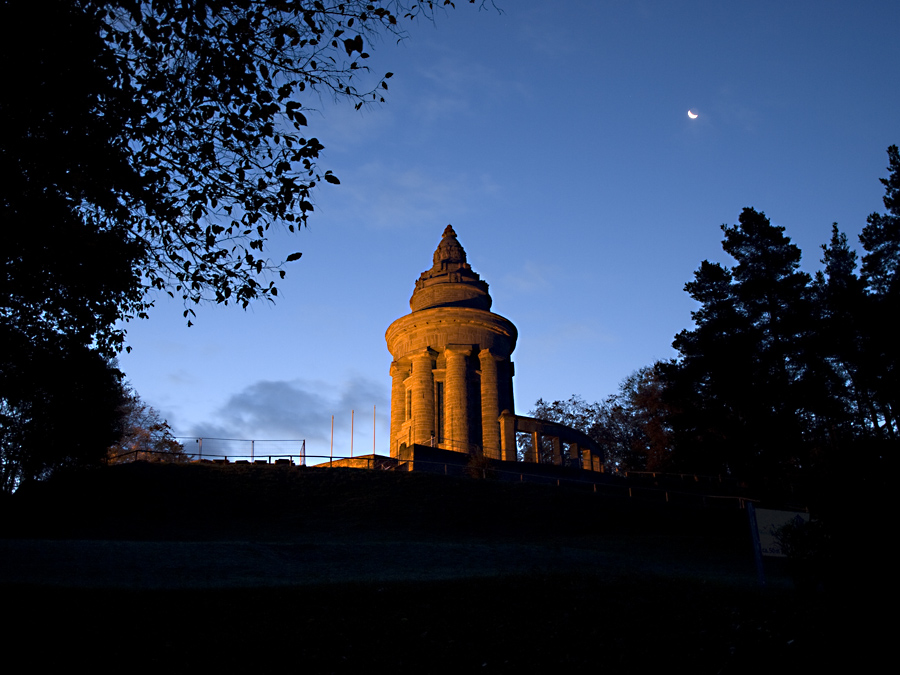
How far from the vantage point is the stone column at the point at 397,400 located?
48.2 meters

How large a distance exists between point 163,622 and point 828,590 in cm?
916

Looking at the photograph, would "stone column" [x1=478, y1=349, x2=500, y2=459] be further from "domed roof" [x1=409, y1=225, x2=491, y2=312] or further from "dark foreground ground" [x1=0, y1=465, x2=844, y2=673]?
"dark foreground ground" [x1=0, y1=465, x2=844, y2=673]

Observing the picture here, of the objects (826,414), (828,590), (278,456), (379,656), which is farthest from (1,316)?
(826,414)

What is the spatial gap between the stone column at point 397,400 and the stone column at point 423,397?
2.23m

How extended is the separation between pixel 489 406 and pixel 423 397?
4.29m

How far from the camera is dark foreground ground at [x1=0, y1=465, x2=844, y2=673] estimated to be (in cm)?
882

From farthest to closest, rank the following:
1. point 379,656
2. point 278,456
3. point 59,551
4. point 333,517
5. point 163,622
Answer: point 278,456 → point 333,517 → point 59,551 → point 163,622 → point 379,656

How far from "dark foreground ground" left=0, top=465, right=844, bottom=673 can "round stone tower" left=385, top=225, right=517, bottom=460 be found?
20123mm

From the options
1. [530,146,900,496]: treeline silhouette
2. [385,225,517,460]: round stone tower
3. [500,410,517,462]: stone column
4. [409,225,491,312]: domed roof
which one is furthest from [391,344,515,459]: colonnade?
[530,146,900,496]: treeline silhouette

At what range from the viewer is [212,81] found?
10352 millimetres

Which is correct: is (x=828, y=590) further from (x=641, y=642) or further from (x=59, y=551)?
(x=59, y=551)

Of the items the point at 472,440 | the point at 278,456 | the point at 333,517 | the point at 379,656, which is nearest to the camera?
the point at 379,656

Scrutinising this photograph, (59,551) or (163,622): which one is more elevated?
(59,551)

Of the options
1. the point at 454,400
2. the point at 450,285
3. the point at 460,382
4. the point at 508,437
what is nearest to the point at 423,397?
the point at 454,400
